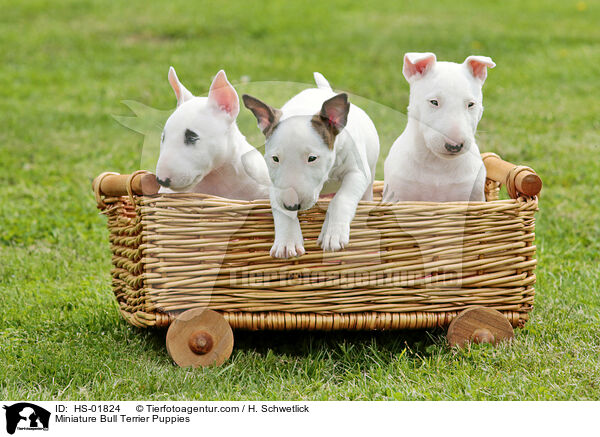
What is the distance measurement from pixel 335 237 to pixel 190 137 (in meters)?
0.70

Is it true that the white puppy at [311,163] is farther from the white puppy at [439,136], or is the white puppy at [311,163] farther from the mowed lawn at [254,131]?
the mowed lawn at [254,131]

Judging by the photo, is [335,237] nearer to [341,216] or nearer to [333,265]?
[341,216]

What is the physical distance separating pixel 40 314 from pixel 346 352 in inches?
64.3

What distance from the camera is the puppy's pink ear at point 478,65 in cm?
309

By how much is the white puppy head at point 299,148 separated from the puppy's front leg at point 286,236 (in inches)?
3.5

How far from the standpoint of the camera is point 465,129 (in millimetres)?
3008

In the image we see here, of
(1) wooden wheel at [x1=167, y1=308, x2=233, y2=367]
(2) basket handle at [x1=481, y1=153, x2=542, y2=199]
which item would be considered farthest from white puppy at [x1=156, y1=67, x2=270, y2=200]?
(2) basket handle at [x1=481, y1=153, x2=542, y2=199]

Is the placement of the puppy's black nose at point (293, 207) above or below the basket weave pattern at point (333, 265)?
above

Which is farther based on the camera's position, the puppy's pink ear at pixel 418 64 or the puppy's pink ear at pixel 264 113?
the puppy's pink ear at pixel 418 64

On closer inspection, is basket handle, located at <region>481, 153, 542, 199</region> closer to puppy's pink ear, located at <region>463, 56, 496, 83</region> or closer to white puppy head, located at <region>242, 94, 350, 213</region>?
puppy's pink ear, located at <region>463, 56, 496, 83</region>

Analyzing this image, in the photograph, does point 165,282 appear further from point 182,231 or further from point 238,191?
point 238,191
